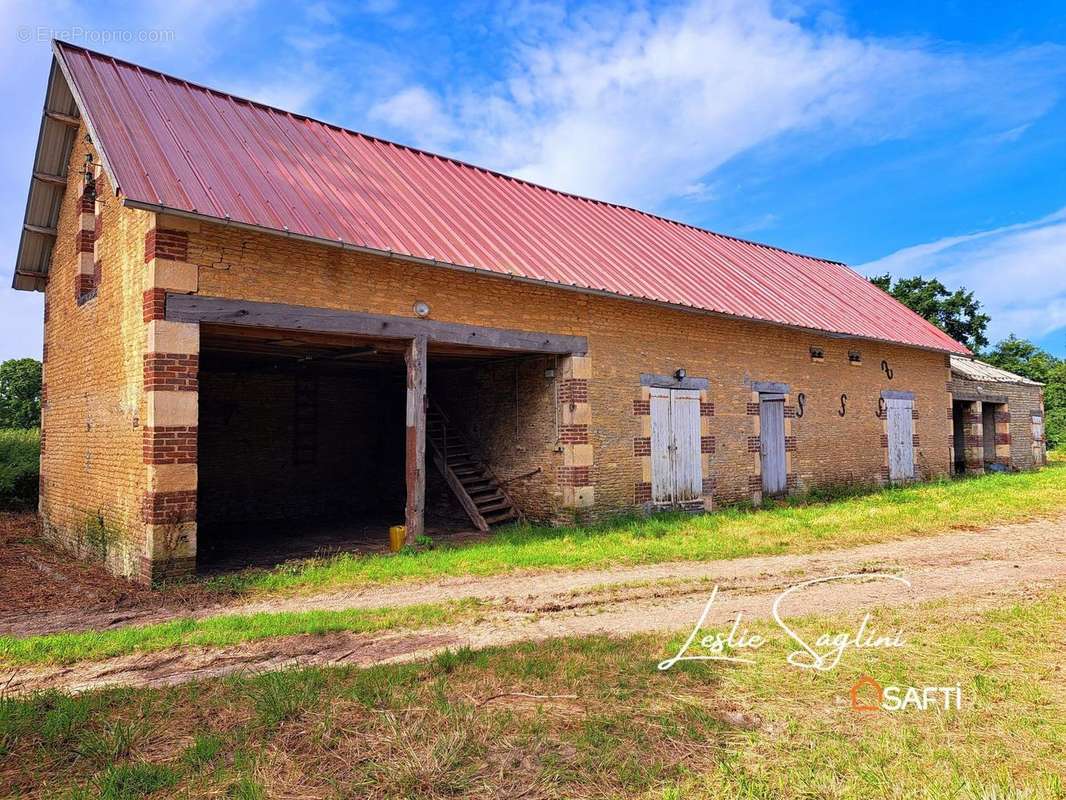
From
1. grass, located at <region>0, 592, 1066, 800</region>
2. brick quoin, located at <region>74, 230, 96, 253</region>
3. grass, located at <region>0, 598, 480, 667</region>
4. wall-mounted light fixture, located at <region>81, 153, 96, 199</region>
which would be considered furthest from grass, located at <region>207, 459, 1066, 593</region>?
wall-mounted light fixture, located at <region>81, 153, 96, 199</region>

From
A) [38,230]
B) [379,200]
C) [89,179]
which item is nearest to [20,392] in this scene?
[38,230]

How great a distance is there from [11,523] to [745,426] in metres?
14.3

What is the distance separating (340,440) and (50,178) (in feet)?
23.1

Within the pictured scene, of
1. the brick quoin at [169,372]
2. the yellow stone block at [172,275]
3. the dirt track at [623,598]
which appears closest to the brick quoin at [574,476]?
the dirt track at [623,598]

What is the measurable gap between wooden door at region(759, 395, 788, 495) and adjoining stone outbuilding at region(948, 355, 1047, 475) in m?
8.56

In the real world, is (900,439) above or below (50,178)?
below

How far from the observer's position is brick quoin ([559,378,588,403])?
36.5ft

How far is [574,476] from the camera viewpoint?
11.1m

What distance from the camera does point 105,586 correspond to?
7543 mm

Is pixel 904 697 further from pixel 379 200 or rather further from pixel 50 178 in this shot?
pixel 50 178

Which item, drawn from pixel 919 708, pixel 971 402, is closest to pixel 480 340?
pixel 919 708

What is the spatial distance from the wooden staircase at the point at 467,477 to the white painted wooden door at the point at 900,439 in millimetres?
10876

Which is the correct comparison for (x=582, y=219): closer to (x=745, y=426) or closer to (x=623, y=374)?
(x=623, y=374)

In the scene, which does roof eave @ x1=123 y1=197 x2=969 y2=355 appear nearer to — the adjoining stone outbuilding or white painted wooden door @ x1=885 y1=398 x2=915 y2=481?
white painted wooden door @ x1=885 y1=398 x2=915 y2=481
